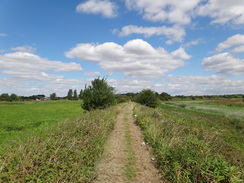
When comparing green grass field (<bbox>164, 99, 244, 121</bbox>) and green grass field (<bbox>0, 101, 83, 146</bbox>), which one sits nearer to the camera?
green grass field (<bbox>0, 101, 83, 146</bbox>)

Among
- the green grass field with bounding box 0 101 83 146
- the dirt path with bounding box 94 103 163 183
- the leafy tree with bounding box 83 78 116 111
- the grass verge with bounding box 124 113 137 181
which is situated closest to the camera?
the dirt path with bounding box 94 103 163 183

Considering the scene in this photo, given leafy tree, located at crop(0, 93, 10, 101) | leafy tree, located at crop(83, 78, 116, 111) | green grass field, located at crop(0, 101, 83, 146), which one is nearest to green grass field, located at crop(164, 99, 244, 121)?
leafy tree, located at crop(83, 78, 116, 111)

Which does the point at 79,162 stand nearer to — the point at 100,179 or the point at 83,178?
the point at 83,178

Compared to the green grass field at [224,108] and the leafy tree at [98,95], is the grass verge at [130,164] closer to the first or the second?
Answer: the leafy tree at [98,95]

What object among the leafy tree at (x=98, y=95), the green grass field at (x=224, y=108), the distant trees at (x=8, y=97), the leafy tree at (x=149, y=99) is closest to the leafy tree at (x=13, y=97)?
the distant trees at (x=8, y=97)

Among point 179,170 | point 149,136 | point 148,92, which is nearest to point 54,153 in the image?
point 179,170

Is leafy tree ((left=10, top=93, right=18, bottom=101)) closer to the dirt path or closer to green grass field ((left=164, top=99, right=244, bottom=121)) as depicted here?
green grass field ((left=164, top=99, right=244, bottom=121))

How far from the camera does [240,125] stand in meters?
20.2

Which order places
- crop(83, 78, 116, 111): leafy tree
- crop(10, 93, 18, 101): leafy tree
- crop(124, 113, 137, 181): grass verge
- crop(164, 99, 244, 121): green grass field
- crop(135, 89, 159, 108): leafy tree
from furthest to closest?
crop(10, 93, 18, 101): leafy tree, crop(135, 89, 159, 108): leafy tree, crop(164, 99, 244, 121): green grass field, crop(83, 78, 116, 111): leafy tree, crop(124, 113, 137, 181): grass verge

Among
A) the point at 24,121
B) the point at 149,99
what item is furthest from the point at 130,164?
the point at 149,99

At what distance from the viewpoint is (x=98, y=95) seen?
19.6m

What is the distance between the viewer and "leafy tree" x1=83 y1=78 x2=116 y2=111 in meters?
19.6

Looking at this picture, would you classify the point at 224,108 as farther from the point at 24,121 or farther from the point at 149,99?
the point at 24,121

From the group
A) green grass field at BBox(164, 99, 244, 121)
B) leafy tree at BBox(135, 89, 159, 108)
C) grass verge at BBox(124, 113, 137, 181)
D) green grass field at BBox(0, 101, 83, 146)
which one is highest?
leafy tree at BBox(135, 89, 159, 108)
